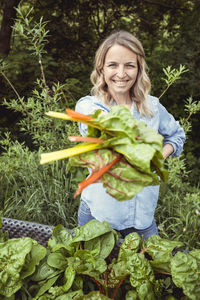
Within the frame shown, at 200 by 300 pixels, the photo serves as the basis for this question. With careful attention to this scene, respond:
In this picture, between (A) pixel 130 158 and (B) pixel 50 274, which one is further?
(B) pixel 50 274

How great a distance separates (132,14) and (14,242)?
13.3 ft

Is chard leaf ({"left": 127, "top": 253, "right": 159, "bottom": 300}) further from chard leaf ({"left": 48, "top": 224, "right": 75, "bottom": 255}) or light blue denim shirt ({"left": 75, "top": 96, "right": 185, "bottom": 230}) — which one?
light blue denim shirt ({"left": 75, "top": 96, "right": 185, "bottom": 230})

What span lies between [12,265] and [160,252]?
22.5 inches

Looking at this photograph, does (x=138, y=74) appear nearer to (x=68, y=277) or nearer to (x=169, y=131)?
(x=169, y=131)

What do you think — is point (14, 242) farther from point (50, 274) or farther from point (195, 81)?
point (195, 81)

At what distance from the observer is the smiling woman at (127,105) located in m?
1.33

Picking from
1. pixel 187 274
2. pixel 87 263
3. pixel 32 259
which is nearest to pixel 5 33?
pixel 32 259

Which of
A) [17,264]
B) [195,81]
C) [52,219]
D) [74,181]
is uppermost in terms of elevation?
[195,81]

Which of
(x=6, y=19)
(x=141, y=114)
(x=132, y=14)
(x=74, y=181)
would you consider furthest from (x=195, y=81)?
(x=6, y=19)

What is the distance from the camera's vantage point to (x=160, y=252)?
1045mm

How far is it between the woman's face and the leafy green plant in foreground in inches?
27.1

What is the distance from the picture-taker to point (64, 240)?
47.1 inches

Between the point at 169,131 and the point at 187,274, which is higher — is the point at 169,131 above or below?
above

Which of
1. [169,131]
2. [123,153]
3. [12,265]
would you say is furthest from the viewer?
[169,131]
